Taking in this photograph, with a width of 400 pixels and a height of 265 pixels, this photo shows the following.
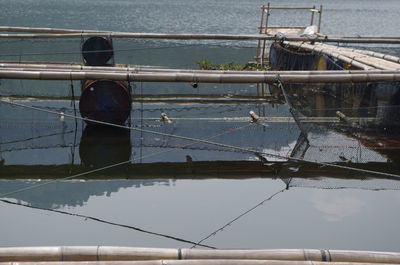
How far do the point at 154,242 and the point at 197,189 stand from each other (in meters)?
2.65

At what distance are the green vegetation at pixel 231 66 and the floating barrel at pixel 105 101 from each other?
9.39 metres

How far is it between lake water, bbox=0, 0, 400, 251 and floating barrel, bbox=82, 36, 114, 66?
154 inches

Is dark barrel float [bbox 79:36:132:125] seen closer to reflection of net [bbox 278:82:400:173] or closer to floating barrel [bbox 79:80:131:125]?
floating barrel [bbox 79:80:131:125]

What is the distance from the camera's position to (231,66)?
24.4 m

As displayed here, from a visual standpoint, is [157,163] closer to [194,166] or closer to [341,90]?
[194,166]

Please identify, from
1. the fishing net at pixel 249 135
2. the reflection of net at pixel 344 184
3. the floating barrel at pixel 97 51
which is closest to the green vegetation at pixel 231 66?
→ the floating barrel at pixel 97 51

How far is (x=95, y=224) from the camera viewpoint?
405 inches

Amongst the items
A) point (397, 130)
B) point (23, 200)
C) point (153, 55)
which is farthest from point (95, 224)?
point (153, 55)

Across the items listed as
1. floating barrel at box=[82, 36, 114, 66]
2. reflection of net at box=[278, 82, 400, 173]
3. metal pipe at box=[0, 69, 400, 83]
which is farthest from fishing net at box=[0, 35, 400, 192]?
floating barrel at box=[82, 36, 114, 66]

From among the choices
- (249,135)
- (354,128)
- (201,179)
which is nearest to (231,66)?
(249,135)

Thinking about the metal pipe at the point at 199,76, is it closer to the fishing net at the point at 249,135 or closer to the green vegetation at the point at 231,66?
the fishing net at the point at 249,135

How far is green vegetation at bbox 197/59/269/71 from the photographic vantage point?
2389 centimetres

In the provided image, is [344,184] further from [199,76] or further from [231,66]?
[231,66]

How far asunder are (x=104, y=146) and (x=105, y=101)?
1293 millimetres
